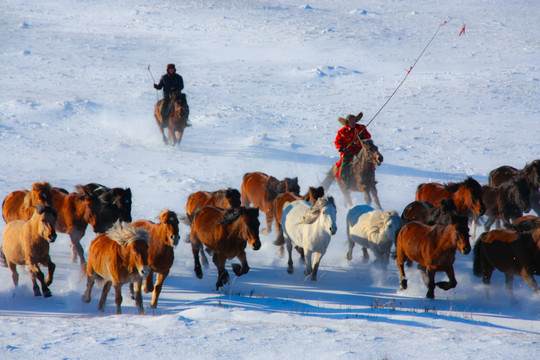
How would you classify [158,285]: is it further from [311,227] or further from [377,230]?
[377,230]

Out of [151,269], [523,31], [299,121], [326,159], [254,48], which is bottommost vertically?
[151,269]

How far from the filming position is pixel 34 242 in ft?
29.8

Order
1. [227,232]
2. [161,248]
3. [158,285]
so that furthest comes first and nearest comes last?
1. [227,232]
2. [158,285]
3. [161,248]

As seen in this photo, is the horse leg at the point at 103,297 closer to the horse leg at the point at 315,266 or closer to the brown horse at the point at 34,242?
the brown horse at the point at 34,242

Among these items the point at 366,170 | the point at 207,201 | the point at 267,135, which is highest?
the point at 267,135

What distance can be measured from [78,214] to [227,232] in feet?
9.58

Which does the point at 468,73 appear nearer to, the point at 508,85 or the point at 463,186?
the point at 508,85

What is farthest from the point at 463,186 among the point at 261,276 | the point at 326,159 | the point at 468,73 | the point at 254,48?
the point at 254,48

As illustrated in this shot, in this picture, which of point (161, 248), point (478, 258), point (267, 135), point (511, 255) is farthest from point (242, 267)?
point (267, 135)

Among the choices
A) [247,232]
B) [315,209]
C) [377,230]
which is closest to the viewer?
[247,232]

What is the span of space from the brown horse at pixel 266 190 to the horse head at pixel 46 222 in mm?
4537

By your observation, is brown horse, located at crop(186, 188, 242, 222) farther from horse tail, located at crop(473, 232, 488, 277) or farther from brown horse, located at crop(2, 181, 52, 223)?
horse tail, located at crop(473, 232, 488, 277)

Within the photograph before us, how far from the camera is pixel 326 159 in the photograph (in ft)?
59.6

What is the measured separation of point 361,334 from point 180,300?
3.26 metres
